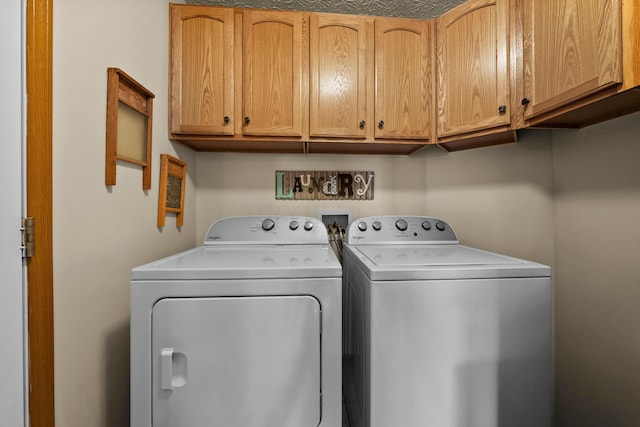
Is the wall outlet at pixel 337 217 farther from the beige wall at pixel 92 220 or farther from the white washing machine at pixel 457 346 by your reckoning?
the beige wall at pixel 92 220

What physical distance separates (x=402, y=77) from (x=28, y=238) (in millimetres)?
1866

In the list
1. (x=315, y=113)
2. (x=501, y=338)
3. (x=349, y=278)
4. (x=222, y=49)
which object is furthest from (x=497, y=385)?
(x=222, y=49)

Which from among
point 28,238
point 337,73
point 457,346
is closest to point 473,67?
point 337,73

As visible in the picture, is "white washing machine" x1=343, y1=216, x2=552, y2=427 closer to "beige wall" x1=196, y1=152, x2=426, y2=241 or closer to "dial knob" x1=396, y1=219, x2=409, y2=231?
"dial knob" x1=396, y1=219, x2=409, y2=231

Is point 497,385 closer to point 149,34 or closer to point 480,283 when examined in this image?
point 480,283

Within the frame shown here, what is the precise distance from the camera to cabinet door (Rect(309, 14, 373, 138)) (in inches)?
65.9

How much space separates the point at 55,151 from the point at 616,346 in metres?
2.51

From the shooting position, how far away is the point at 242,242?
A: 1728 mm

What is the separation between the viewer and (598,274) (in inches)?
58.0

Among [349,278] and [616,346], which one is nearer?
[616,346]

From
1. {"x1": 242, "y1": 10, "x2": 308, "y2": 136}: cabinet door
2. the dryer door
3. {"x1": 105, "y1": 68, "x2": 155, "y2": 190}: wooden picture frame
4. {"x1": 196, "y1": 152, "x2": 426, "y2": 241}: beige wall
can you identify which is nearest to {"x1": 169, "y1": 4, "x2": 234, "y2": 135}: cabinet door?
{"x1": 242, "y1": 10, "x2": 308, "y2": 136}: cabinet door

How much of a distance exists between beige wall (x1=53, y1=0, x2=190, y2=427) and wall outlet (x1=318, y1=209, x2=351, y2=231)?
1.13m

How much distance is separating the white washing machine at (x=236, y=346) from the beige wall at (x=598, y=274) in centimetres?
144

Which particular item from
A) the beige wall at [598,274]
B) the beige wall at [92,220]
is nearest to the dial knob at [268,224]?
the beige wall at [92,220]
